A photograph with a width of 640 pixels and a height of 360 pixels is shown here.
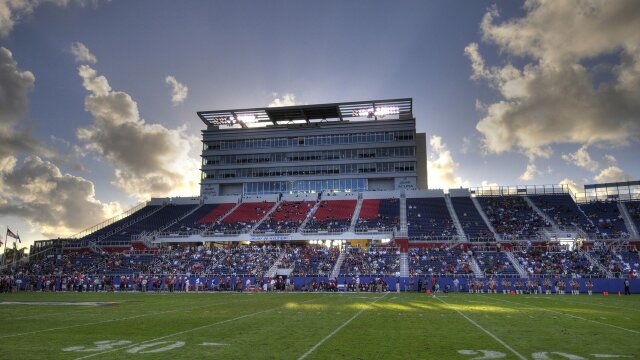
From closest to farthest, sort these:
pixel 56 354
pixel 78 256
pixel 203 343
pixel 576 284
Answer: pixel 56 354 < pixel 203 343 < pixel 576 284 < pixel 78 256

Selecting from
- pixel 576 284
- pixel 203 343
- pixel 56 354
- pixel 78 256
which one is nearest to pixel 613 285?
pixel 576 284

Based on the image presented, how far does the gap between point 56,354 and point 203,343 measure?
12.3 ft

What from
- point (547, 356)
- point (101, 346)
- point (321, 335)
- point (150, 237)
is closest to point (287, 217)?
point (150, 237)

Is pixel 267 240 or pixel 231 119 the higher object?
pixel 231 119

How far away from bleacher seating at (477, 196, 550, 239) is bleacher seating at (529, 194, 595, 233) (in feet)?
6.22

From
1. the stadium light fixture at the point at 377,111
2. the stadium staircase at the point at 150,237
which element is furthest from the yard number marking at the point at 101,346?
the stadium light fixture at the point at 377,111

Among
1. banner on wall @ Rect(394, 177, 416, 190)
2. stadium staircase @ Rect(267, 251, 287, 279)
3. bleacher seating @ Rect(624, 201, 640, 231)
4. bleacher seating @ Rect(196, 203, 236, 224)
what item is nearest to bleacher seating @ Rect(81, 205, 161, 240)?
bleacher seating @ Rect(196, 203, 236, 224)

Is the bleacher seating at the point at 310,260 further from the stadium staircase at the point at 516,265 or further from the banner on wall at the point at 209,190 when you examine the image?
the banner on wall at the point at 209,190

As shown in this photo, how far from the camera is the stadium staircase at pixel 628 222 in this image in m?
58.0

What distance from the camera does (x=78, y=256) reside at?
209 feet

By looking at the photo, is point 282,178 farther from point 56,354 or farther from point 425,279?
point 56,354

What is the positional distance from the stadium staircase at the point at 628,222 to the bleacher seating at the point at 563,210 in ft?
14.1

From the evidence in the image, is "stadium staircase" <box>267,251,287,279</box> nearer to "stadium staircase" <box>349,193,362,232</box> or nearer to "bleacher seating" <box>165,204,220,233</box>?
"stadium staircase" <box>349,193,362,232</box>

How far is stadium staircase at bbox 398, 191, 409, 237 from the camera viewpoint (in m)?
59.7
